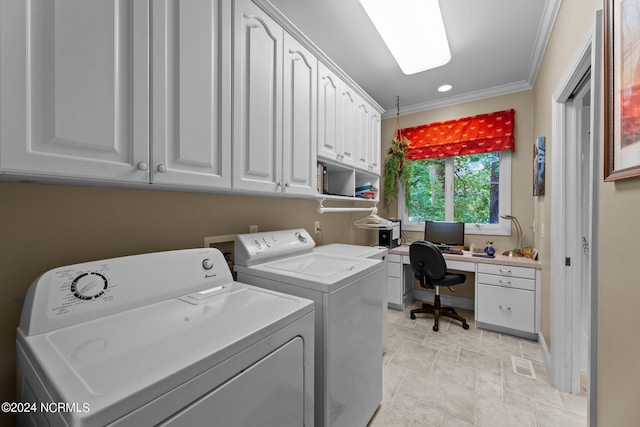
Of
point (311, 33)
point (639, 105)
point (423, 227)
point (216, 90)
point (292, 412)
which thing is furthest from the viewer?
point (423, 227)

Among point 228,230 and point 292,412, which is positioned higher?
point 228,230

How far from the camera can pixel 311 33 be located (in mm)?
2188

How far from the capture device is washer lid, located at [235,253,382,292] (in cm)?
124

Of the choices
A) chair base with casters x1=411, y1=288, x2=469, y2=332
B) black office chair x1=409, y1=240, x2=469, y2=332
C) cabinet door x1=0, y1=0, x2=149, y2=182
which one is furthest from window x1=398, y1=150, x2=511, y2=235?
cabinet door x1=0, y1=0, x2=149, y2=182

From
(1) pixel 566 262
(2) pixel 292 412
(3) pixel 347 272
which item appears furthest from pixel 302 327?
(1) pixel 566 262

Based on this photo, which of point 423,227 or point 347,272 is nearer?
point 347,272

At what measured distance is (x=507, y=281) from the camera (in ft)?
8.72

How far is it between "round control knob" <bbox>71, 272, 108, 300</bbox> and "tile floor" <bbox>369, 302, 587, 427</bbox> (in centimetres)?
166

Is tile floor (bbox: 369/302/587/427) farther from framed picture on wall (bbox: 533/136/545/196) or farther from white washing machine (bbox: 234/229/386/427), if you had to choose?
framed picture on wall (bbox: 533/136/545/196)

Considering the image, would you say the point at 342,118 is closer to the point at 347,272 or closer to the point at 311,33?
the point at 311,33

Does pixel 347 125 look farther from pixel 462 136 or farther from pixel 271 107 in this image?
pixel 462 136

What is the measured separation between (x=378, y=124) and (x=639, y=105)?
7.55 feet

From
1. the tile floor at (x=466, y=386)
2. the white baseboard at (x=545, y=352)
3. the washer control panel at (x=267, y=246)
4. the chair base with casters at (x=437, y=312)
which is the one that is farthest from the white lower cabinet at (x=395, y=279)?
the washer control panel at (x=267, y=246)

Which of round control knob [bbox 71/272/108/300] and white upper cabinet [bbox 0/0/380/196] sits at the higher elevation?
white upper cabinet [bbox 0/0/380/196]
